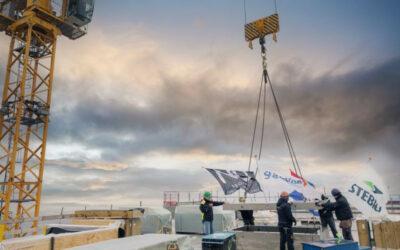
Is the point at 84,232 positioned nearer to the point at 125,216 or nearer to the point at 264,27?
the point at 125,216

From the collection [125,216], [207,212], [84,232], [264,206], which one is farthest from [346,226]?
[84,232]

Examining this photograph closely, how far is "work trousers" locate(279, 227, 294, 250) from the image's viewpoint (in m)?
10.9

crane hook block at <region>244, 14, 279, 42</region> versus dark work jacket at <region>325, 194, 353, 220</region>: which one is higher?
crane hook block at <region>244, 14, 279, 42</region>

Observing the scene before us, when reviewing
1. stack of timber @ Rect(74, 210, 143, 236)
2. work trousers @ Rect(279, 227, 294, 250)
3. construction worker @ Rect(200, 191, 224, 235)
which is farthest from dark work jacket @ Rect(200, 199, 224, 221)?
stack of timber @ Rect(74, 210, 143, 236)

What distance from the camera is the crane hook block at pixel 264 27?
16531mm

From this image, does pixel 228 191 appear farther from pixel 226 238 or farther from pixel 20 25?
pixel 20 25

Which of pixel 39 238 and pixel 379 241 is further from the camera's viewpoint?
pixel 379 241

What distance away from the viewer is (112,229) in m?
10.0

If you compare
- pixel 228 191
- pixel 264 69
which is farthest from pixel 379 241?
pixel 228 191

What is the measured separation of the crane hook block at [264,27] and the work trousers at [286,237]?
32.0 feet

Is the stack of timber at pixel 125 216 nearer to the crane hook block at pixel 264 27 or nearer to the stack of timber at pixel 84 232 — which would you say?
the stack of timber at pixel 84 232

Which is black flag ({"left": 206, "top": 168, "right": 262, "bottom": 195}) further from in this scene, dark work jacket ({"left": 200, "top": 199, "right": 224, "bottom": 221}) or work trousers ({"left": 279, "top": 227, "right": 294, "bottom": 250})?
work trousers ({"left": 279, "top": 227, "right": 294, "bottom": 250})

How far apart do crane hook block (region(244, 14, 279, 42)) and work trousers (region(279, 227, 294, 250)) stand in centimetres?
974

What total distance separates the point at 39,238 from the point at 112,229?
319 cm
